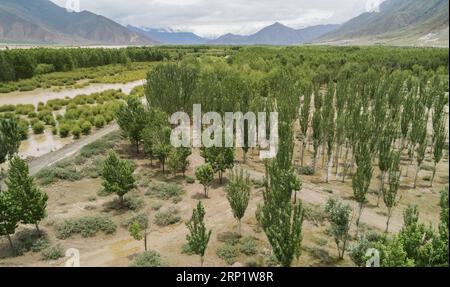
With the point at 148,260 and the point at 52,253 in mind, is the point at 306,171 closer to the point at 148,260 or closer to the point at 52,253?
the point at 148,260

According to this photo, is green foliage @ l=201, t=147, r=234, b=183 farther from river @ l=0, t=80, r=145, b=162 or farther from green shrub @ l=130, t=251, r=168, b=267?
river @ l=0, t=80, r=145, b=162

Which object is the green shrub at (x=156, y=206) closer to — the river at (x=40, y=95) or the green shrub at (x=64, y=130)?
the green shrub at (x=64, y=130)

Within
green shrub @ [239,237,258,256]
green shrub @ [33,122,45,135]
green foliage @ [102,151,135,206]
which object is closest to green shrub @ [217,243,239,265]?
green shrub @ [239,237,258,256]

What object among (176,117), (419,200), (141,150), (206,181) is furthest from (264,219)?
(176,117)

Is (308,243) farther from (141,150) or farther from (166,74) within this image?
(166,74)

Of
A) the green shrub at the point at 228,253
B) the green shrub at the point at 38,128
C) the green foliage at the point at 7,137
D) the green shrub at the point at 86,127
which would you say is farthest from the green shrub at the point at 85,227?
the green shrub at the point at 38,128

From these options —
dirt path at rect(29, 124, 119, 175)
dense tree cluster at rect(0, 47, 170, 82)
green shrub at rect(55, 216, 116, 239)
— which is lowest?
green shrub at rect(55, 216, 116, 239)
